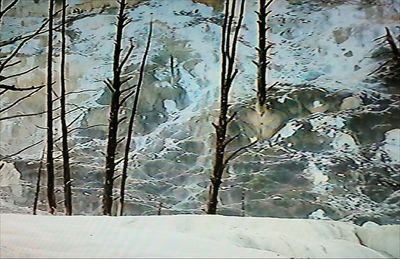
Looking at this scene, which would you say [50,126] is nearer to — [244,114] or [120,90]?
[120,90]

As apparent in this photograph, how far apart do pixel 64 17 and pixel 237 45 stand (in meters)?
0.81

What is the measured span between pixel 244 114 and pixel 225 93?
0.12 m

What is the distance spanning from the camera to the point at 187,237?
2164 millimetres

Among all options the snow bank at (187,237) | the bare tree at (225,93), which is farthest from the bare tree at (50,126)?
the bare tree at (225,93)

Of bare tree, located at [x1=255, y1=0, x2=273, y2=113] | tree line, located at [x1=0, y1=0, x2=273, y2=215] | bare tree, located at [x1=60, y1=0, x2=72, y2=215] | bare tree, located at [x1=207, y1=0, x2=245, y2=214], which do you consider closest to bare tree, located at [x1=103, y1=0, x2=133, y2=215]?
tree line, located at [x1=0, y1=0, x2=273, y2=215]

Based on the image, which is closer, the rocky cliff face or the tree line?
the rocky cliff face

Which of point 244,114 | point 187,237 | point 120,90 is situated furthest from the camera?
point 120,90

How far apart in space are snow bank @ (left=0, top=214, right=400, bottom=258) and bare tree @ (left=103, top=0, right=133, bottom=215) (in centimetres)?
24

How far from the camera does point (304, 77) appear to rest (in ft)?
8.61

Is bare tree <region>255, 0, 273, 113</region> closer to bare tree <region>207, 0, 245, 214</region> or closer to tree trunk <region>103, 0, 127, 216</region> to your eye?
bare tree <region>207, 0, 245, 214</region>

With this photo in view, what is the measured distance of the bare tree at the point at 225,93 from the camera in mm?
2641

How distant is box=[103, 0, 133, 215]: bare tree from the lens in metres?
2.71

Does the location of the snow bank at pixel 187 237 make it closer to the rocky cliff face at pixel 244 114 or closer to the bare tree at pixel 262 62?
the rocky cliff face at pixel 244 114

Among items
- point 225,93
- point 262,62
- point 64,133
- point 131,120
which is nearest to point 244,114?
point 225,93
